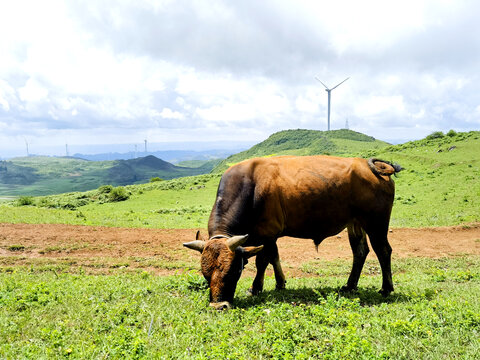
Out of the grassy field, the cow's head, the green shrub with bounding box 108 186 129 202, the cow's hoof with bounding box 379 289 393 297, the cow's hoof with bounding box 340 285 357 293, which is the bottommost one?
the green shrub with bounding box 108 186 129 202

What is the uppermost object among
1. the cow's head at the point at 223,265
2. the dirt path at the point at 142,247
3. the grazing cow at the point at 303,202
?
the grazing cow at the point at 303,202

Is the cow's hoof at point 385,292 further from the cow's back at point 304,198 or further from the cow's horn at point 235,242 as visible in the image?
the cow's horn at point 235,242

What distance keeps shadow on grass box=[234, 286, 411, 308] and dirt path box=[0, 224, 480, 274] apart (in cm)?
404

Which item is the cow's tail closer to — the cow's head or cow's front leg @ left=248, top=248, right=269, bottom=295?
cow's front leg @ left=248, top=248, right=269, bottom=295

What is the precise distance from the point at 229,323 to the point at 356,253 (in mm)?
4271

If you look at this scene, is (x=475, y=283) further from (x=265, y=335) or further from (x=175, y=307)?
(x=175, y=307)

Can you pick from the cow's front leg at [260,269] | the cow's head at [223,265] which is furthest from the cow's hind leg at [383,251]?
the cow's head at [223,265]

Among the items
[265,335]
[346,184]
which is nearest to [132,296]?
[265,335]

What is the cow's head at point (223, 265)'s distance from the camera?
6.53 meters

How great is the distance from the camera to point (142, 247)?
1501cm

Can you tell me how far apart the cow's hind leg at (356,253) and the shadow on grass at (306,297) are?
25cm

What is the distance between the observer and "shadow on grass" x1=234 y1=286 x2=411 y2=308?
7.10 metres

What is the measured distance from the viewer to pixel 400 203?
1024 inches

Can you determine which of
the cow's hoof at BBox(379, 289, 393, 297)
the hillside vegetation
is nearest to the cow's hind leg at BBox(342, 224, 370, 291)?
the cow's hoof at BBox(379, 289, 393, 297)
